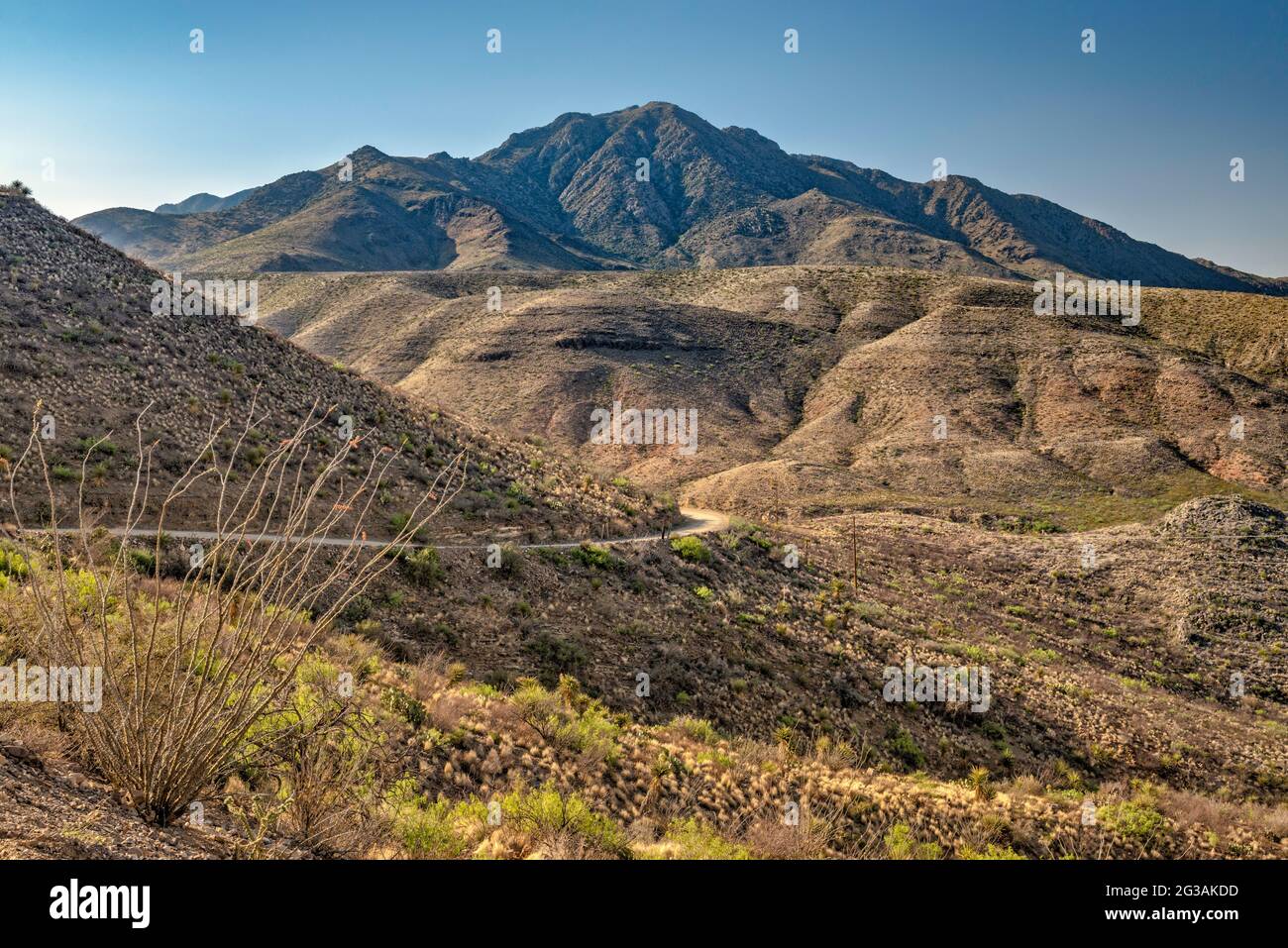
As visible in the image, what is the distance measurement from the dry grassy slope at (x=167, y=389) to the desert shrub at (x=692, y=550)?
261 cm

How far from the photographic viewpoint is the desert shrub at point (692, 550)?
22500mm

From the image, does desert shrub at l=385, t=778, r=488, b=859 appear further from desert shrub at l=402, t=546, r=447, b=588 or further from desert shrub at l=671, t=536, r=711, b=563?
desert shrub at l=671, t=536, r=711, b=563

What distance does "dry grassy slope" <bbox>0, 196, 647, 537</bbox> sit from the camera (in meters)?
17.3

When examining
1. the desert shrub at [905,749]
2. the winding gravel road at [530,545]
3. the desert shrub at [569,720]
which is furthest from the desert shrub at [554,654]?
the desert shrub at [905,749]

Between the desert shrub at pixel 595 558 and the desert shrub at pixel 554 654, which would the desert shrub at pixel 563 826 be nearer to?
the desert shrub at pixel 554 654

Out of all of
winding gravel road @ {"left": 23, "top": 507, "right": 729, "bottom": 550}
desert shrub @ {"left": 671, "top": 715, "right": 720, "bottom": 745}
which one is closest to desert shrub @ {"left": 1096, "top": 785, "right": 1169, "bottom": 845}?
desert shrub @ {"left": 671, "top": 715, "right": 720, "bottom": 745}

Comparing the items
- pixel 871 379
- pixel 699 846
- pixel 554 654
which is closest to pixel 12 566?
pixel 554 654

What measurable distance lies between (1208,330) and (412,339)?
242 feet

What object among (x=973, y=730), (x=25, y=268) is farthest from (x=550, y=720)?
(x=25, y=268)

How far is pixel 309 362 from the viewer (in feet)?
92.0

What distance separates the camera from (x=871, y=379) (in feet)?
186

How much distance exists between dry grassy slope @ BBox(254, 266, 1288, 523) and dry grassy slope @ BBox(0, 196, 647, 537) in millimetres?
17317

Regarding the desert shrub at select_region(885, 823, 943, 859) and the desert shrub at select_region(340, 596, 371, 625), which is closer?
the desert shrub at select_region(885, 823, 943, 859)
